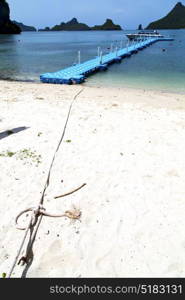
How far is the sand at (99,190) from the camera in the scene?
3115 millimetres

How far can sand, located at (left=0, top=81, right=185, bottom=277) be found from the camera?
10.2ft

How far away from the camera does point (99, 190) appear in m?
4.43

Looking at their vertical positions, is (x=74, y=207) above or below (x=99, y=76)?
below

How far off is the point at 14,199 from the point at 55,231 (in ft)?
3.47

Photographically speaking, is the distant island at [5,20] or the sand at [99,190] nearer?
the sand at [99,190]

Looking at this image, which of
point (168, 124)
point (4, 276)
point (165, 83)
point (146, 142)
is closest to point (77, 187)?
point (4, 276)

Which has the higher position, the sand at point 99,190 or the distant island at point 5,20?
the distant island at point 5,20

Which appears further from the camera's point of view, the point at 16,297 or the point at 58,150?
the point at 58,150

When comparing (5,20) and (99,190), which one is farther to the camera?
(5,20)

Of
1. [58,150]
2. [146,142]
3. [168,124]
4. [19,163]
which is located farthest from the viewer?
[168,124]

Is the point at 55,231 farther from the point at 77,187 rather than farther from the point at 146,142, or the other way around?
the point at 146,142

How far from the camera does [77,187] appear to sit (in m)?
4.46

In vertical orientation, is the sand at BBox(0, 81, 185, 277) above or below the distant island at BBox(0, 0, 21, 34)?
below

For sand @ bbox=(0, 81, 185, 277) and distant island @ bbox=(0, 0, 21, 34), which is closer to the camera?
sand @ bbox=(0, 81, 185, 277)
